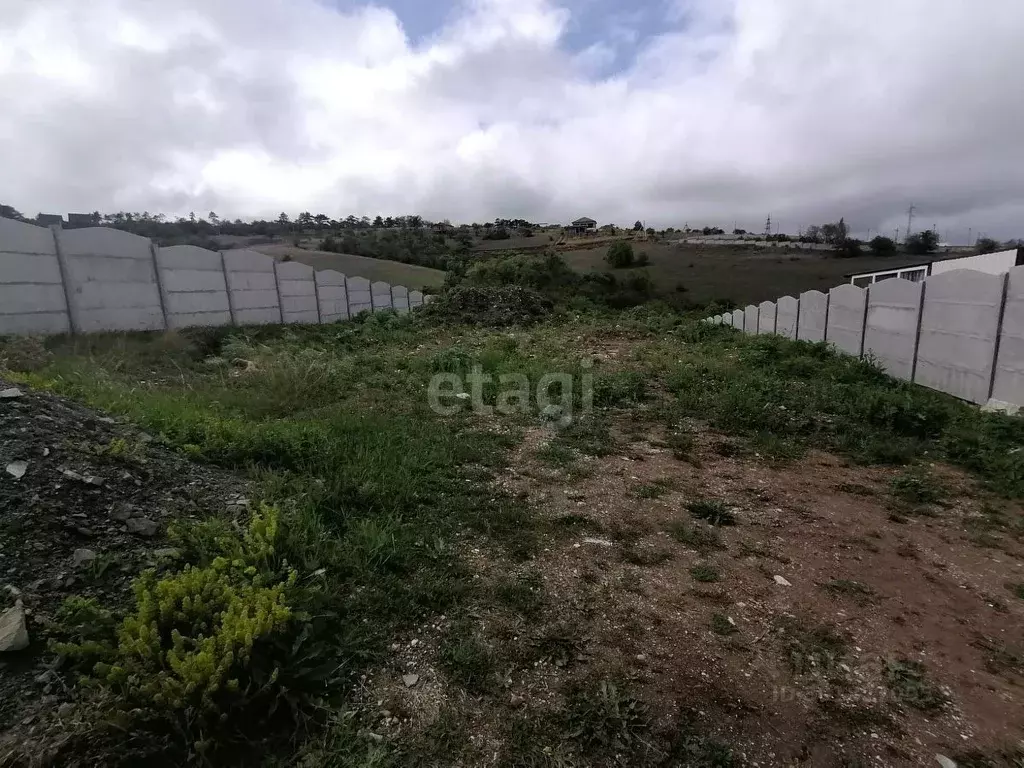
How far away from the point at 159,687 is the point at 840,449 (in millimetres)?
5439

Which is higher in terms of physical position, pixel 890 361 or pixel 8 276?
pixel 8 276

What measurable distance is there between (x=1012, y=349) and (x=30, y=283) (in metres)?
12.5

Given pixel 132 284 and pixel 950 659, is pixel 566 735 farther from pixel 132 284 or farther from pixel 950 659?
pixel 132 284

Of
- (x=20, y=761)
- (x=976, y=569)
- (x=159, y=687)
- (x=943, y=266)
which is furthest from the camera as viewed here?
(x=943, y=266)

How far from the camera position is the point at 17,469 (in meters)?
2.57

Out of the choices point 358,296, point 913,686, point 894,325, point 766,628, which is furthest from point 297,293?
point 913,686

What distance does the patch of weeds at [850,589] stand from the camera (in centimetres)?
264

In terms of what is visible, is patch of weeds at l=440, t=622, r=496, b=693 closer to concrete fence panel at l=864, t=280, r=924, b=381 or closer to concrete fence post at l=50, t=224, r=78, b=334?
concrete fence panel at l=864, t=280, r=924, b=381

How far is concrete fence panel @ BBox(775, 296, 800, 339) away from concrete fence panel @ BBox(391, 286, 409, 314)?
40.5 feet

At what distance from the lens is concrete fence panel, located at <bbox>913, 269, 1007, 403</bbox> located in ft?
19.1

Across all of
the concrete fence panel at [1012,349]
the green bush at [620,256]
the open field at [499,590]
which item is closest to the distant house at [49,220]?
the open field at [499,590]

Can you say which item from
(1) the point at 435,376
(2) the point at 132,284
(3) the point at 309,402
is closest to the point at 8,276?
(2) the point at 132,284

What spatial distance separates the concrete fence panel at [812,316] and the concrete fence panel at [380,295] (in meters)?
12.4

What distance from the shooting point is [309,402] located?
5.75 metres
